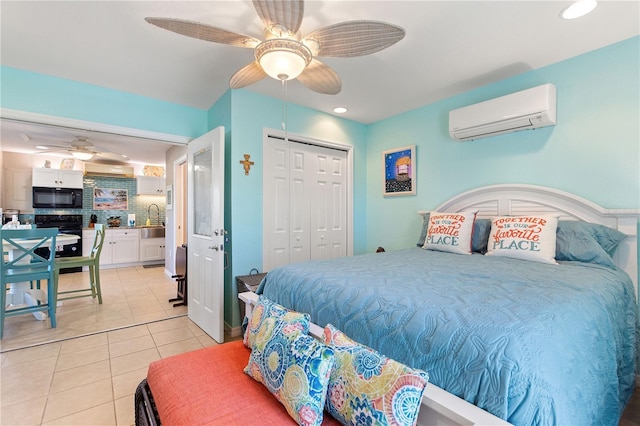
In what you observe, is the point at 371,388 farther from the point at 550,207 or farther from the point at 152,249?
the point at 152,249

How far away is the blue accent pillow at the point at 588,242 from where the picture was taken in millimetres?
2004

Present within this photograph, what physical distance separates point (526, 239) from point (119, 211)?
25.4 ft

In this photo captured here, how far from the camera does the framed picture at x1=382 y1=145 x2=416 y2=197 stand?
11.8ft

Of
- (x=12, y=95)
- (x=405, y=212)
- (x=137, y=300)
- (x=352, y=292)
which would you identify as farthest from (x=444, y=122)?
(x=137, y=300)

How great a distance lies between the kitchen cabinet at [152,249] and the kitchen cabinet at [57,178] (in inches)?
66.1

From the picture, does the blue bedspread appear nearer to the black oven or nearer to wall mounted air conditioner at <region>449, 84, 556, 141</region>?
wall mounted air conditioner at <region>449, 84, 556, 141</region>

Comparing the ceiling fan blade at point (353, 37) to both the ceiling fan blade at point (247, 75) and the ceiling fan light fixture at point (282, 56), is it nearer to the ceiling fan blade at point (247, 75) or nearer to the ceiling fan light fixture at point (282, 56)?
the ceiling fan light fixture at point (282, 56)

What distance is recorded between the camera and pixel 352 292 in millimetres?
1434

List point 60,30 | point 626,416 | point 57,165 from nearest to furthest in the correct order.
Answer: point 626,416 → point 60,30 → point 57,165

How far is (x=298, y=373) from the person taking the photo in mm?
1120

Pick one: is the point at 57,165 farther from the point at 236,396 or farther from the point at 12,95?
the point at 236,396

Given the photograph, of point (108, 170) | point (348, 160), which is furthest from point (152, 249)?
point (348, 160)

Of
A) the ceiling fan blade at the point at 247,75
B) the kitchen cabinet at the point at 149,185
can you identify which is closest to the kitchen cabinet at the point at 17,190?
the kitchen cabinet at the point at 149,185

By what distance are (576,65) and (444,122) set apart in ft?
3.76
